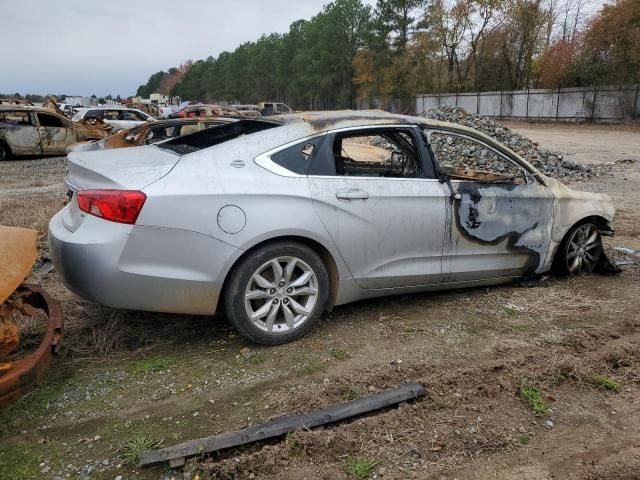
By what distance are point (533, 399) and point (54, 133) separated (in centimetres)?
1690

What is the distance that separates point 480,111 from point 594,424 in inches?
1791

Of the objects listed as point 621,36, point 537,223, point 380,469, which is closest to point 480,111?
point 621,36

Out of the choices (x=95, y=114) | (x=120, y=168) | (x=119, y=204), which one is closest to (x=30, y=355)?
(x=119, y=204)

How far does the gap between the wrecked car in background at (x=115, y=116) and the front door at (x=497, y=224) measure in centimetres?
1643

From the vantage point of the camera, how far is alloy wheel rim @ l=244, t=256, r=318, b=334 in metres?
3.59

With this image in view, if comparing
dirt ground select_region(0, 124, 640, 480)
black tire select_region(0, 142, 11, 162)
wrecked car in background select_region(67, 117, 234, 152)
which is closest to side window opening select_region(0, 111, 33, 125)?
black tire select_region(0, 142, 11, 162)

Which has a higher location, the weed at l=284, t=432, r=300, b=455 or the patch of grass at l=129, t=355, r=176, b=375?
the patch of grass at l=129, t=355, r=176, b=375

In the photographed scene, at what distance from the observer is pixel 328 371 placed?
3480 millimetres

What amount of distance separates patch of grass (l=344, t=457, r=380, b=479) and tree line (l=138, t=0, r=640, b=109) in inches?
1362

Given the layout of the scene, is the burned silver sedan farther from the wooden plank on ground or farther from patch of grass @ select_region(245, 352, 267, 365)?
the wooden plank on ground

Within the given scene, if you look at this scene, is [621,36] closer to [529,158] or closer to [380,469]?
[529,158]

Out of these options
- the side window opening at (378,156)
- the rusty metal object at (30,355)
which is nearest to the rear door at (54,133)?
the side window opening at (378,156)

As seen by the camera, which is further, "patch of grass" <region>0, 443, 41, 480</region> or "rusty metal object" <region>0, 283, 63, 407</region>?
"rusty metal object" <region>0, 283, 63, 407</region>

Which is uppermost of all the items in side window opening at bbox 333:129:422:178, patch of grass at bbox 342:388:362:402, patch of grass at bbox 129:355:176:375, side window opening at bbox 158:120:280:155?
side window opening at bbox 158:120:280:155
